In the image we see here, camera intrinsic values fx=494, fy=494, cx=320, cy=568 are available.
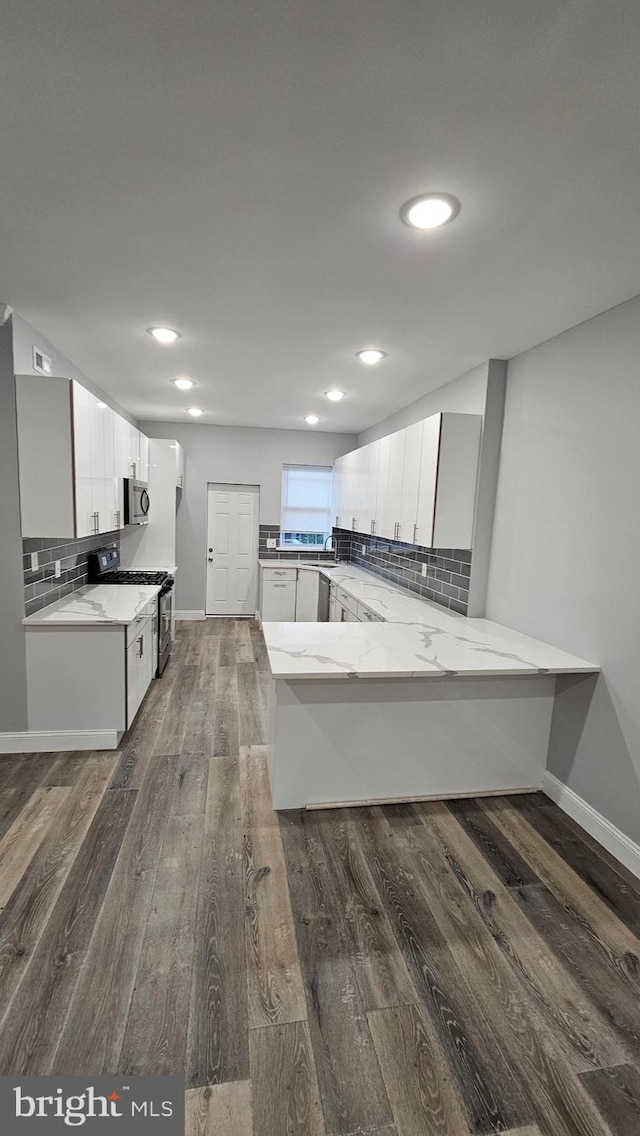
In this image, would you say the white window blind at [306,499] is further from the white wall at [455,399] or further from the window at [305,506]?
the white wall at [455,399]

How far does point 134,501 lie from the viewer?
4.43m

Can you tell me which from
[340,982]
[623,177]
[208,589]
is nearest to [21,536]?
[340,982]

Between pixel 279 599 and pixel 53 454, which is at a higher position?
pixel 53 454

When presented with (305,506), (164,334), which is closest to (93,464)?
(164,334)

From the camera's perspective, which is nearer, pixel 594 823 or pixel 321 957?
pixel 321 957

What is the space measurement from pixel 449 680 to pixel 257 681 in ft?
7.49

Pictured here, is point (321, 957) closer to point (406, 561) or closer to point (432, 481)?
point (432, 481)

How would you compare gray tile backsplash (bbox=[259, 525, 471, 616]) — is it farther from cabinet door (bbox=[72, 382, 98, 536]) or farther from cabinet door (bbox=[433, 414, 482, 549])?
cabinet door (bbox=[72, 382, 98, 536])

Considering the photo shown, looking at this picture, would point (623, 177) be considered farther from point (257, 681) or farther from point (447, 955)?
point (257, 681)

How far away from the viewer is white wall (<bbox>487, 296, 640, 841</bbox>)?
89.7 inches

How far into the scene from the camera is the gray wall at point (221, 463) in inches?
254

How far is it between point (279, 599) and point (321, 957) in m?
4.59

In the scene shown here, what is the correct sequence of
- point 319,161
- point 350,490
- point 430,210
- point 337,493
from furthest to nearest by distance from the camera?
point 337,493
point 350,490
point 430,210
point 319,161

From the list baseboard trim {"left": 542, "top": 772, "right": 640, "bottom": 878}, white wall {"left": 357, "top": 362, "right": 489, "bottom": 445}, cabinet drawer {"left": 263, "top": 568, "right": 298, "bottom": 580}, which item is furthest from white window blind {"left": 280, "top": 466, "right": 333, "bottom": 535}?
baseboard trim {"left": 542, "top": 772, "right": 640, "bottom": 878}
